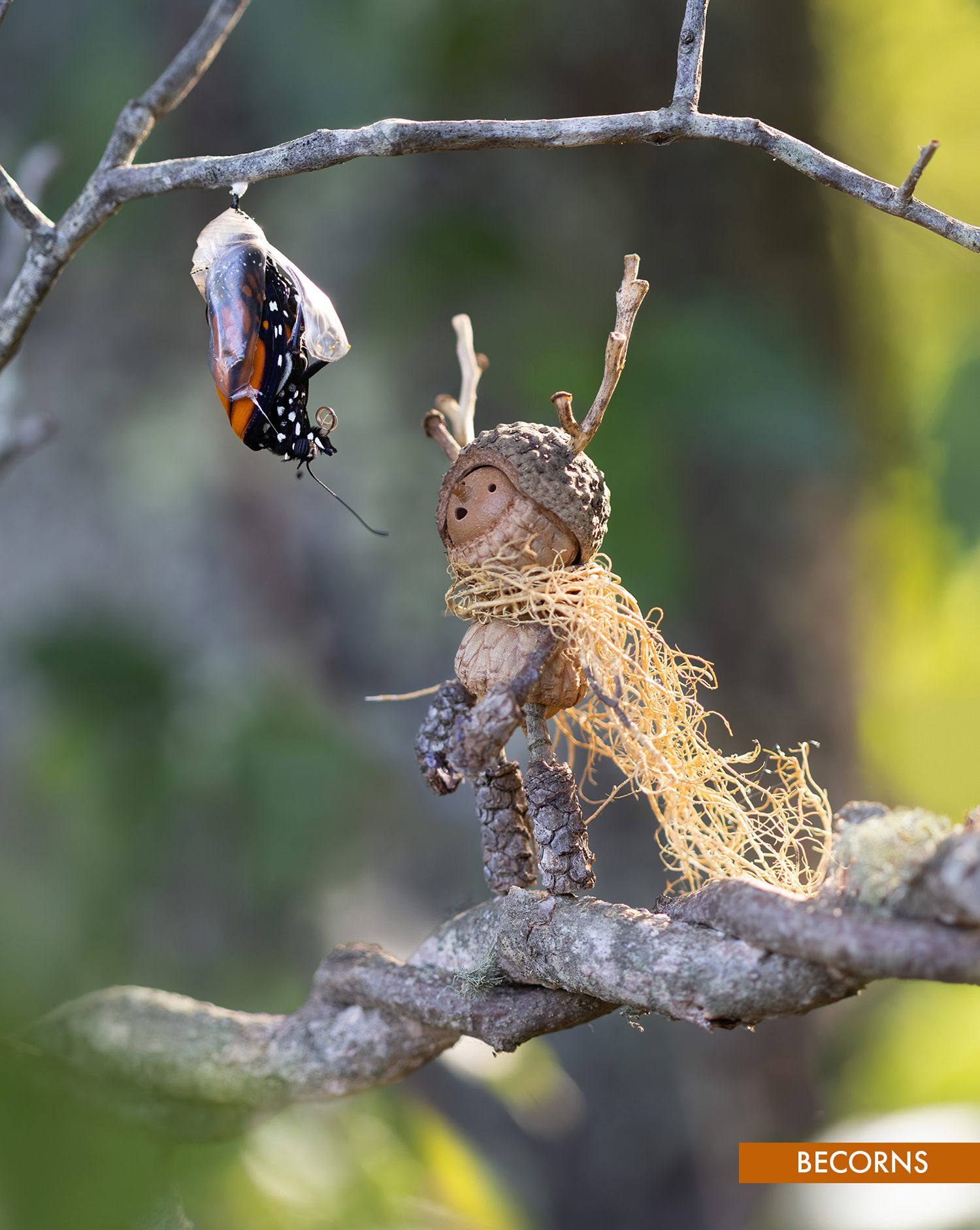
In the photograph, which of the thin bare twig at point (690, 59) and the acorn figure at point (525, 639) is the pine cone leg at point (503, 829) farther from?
the thin bare twig at point (690, 59)

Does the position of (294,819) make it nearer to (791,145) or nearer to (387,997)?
(387,997)

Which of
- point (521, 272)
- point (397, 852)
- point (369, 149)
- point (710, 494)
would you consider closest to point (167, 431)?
point (521, 272)

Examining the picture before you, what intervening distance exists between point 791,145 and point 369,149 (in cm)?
21

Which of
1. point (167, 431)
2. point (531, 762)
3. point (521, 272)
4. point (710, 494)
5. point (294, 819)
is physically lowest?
point (531, 762)

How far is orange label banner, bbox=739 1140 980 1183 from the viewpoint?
0.63 metres

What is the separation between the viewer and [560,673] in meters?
0.57

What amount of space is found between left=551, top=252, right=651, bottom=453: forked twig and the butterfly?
0.43ft

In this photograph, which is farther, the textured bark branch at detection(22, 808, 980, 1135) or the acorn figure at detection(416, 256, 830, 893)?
the acorn figure at detection(416, 256, 830, 893)

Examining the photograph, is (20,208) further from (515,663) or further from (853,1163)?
(853,1163)

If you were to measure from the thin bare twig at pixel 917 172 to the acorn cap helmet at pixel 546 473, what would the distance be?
0.21 m

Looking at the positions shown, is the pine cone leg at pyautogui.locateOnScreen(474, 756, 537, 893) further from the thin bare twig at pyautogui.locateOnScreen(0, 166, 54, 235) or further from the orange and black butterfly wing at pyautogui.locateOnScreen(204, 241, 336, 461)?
the thin bare twig at pyautogui.locateOnScreen(0, 166, 54, 235)

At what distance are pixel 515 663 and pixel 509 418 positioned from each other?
3.26ft

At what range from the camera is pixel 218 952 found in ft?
5.04

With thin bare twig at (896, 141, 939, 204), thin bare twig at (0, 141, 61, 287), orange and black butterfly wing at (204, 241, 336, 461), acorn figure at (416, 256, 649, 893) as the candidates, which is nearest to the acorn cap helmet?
acorn figure at (416, 256, 649, 893)
